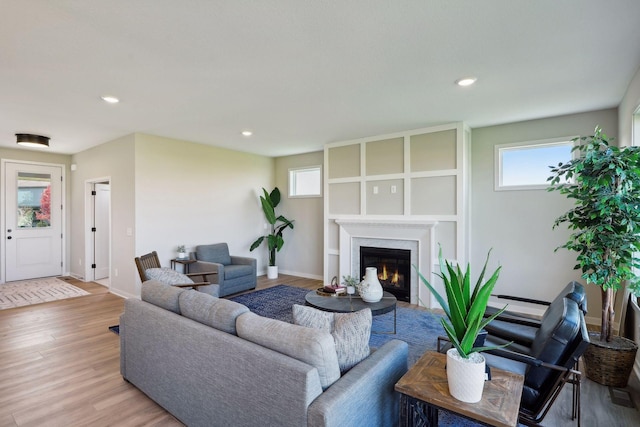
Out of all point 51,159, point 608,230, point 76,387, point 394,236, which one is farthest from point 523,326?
point 51,159

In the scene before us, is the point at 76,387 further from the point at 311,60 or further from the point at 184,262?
the point at 311,60

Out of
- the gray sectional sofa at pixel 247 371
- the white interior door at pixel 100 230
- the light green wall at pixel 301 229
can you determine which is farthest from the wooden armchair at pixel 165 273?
the white interior door at pixel 100 230

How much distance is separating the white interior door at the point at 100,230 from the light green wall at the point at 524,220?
703 cm

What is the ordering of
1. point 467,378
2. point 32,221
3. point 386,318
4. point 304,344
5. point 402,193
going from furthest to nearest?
point 32,221
point 402,193
point 386,318
point 304,344
point 467,378

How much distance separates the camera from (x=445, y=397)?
138cm

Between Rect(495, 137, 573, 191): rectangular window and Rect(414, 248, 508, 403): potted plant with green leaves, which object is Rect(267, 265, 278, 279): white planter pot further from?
Rect(414, 248, 508, 403): potted plant with green leaves

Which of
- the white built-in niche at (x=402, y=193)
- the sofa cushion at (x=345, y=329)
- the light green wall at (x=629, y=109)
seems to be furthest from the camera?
the white built-in niche at (x=402, y=193)

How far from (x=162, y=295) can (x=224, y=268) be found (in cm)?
283

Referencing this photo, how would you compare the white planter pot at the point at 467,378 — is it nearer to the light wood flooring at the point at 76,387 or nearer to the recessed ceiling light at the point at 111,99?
the light wood flooring at the point at 76,387

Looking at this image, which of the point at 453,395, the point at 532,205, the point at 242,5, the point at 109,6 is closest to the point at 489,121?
the point at 532,205

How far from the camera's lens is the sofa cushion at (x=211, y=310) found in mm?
1896

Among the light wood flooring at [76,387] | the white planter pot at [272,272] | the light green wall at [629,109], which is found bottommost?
the light wood flooring at [76,387]

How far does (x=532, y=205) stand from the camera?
426 centimetres

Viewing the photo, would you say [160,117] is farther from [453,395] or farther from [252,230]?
[453,395]
